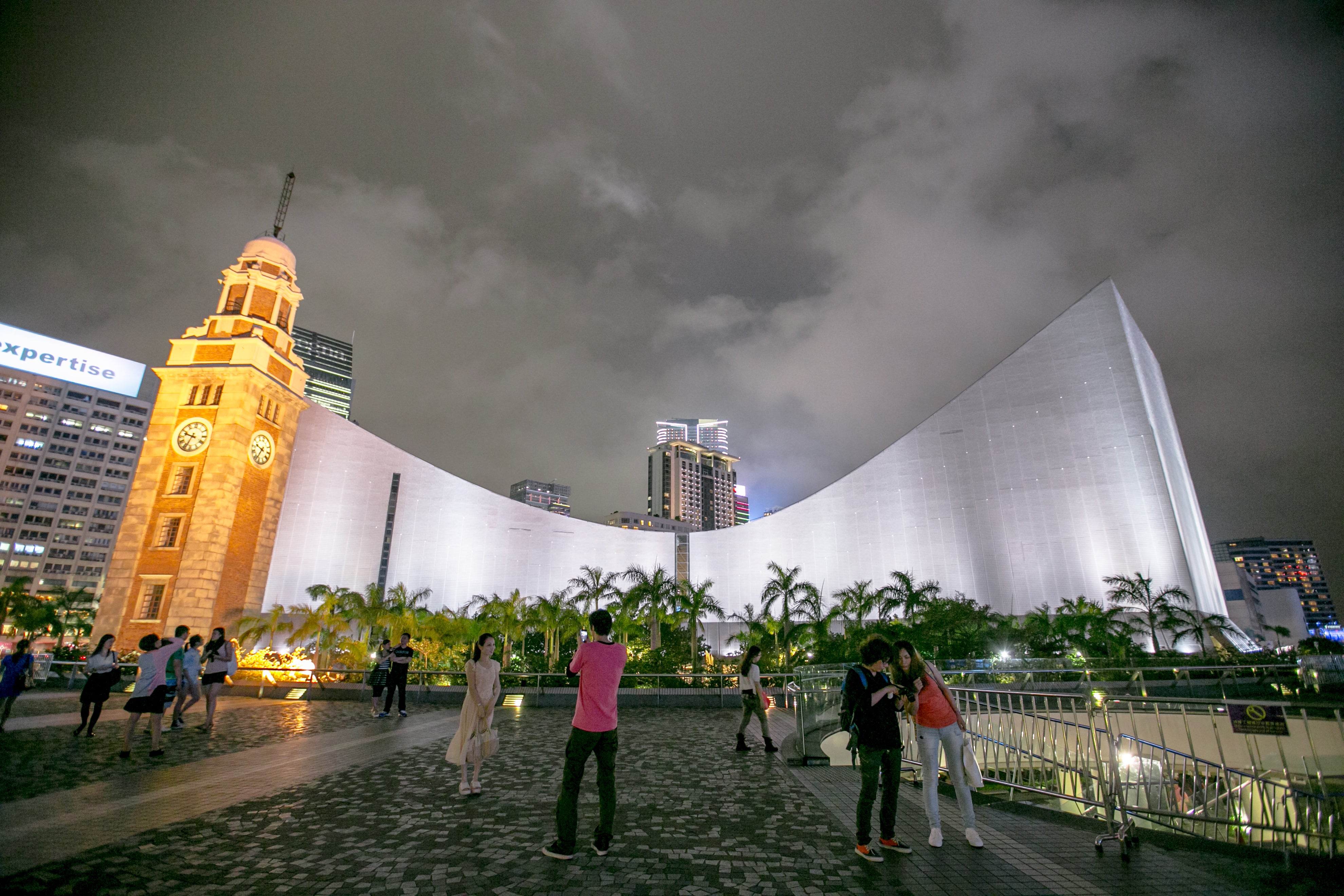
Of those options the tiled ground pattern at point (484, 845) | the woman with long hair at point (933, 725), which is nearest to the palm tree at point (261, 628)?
the tiled ground pattern at point (484, 845)

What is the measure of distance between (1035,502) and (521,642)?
76.4ft

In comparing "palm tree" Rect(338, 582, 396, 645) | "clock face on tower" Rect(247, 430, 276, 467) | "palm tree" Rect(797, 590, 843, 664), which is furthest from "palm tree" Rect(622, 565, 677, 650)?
"clock face on tower" Rect(247, 430, 276, 467)

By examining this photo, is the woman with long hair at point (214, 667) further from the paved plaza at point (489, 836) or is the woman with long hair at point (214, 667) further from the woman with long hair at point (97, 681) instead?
the paved plaza at point (489, 836)

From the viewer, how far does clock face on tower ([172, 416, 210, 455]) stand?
22.6m

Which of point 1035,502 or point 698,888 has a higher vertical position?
point 1035,502

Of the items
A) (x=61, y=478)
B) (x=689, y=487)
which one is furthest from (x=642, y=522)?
(x=61, y=478)

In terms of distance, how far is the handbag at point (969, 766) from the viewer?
13.9 ft

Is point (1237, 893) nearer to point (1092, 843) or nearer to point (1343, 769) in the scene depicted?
point (1092, 843)

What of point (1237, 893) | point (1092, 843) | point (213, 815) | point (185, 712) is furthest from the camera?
point (185, 712)

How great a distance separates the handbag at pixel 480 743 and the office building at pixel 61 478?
77940 millimetres

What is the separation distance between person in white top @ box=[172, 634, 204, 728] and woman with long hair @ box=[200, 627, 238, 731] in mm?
118

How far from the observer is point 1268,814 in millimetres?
9109

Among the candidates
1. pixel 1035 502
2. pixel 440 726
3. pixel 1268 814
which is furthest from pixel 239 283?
pixel 1035 502

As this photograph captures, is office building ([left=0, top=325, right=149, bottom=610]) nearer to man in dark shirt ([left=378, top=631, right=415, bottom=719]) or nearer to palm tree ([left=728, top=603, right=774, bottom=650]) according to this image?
palm tree ([left=728, top=603, right=774, bottom=650])
